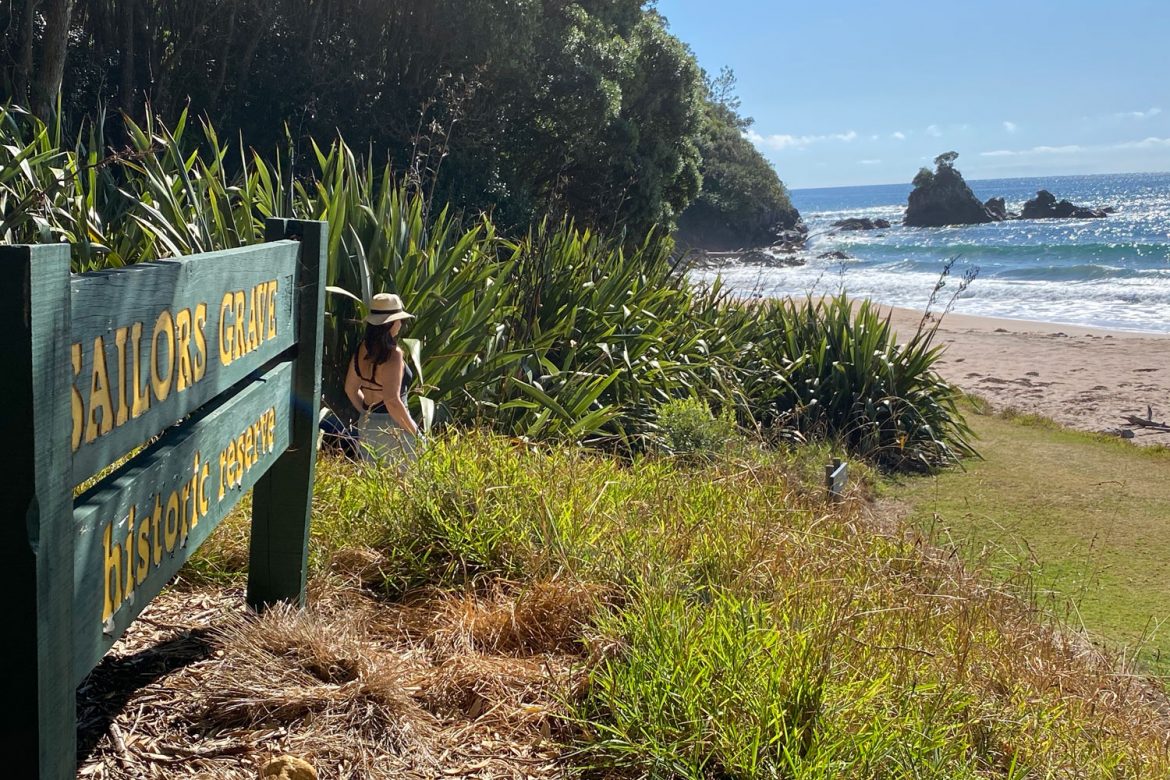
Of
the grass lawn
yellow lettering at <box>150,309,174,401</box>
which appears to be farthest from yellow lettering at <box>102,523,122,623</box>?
the grass lawn

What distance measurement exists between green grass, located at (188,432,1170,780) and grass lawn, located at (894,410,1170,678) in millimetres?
696

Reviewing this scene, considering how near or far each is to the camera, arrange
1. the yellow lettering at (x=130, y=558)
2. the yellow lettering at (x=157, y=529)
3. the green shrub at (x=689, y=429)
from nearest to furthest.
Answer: the yellow lettering at (x=130, y=558) → the yellow lettering at (x=157, y=529) → the green shrub at (x=689, y=429)

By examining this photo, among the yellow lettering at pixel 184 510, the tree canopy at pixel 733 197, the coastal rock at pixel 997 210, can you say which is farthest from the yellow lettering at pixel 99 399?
the coastal rock at pixel 997 210

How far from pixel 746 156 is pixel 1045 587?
59.7m

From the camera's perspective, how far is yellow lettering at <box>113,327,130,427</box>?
5.39 ft

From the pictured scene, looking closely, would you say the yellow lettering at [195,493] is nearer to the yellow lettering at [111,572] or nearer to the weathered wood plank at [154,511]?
the weathered wood plank at [154,511]

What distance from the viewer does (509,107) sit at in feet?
61.9

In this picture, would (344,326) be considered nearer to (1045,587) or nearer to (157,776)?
(157,776)

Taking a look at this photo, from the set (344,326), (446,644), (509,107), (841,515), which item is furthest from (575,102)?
(446,644)

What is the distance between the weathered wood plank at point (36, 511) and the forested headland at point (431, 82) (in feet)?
43.3

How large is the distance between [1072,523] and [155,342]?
301 inches

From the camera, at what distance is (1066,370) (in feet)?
65.5

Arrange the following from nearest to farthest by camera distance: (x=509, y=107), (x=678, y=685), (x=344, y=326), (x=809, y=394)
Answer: (x=678, y=685)
(x=344, y=326)
(x=809, y=394)
(x=509, y=107)

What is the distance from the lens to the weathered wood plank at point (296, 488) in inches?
125
